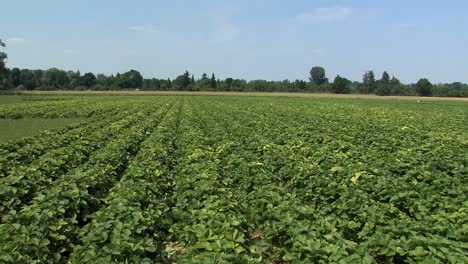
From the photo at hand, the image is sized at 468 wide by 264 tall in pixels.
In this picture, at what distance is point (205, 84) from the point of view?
140875 millimetres

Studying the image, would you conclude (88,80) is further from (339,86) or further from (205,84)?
(339,86)

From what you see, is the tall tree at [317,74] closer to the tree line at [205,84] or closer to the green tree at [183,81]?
the tree line at [205,84]

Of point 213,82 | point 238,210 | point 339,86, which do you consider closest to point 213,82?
point 213,82

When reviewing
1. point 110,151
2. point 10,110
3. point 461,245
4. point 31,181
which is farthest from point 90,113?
point 461,245

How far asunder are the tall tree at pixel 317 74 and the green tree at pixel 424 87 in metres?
59.9

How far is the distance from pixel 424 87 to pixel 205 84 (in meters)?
65.1

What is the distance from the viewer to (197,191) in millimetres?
7223

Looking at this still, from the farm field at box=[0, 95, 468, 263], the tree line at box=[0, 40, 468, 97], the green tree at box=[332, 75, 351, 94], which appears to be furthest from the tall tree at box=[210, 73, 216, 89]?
the farm field at box=[0, 95, 468, 263]

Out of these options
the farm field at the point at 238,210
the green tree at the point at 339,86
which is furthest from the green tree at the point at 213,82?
the farm field at the point at 238,210

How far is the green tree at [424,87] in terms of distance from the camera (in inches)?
4729

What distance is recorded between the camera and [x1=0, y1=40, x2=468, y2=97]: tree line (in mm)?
121500

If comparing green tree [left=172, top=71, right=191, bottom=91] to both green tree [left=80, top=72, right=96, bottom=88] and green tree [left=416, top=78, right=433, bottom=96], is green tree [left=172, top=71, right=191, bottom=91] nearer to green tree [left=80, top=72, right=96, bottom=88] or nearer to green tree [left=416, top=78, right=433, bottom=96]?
green tree [left=80, top=72, right=96, bottom=88]

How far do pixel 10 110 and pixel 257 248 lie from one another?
37647 millimetres

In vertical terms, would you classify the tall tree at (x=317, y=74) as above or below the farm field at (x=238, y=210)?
above
